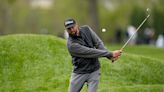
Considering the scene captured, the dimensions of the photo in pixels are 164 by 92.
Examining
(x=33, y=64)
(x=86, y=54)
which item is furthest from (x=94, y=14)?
(x=86, y=54)

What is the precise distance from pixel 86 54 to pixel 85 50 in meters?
0.10

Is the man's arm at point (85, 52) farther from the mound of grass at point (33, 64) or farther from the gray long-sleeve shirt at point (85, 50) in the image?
the mound of grass at point (33, 64)

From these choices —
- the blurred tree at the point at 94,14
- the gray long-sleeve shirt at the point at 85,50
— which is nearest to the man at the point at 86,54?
the gray long-sleeve shirt at the point at 85,50

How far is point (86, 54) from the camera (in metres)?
15.5

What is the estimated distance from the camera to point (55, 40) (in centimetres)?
2430

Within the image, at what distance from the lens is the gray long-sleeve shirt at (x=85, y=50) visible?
15.5m

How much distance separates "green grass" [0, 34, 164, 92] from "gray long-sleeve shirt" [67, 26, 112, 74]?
4.89m

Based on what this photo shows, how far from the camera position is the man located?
1546 centimetres

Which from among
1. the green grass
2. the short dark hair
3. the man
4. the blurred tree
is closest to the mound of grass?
the green grass

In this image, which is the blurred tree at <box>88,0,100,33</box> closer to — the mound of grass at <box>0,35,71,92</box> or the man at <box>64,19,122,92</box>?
the mound of grass at <box>0,35,71,92</box>

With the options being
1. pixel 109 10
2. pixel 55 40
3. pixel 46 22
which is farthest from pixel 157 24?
pixel 55 40

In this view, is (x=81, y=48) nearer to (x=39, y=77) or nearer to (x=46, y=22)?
(x=39, y=77)

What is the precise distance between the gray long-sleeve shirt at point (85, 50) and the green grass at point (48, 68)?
4890 mm

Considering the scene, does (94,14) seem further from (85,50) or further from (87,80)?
(85,50)
